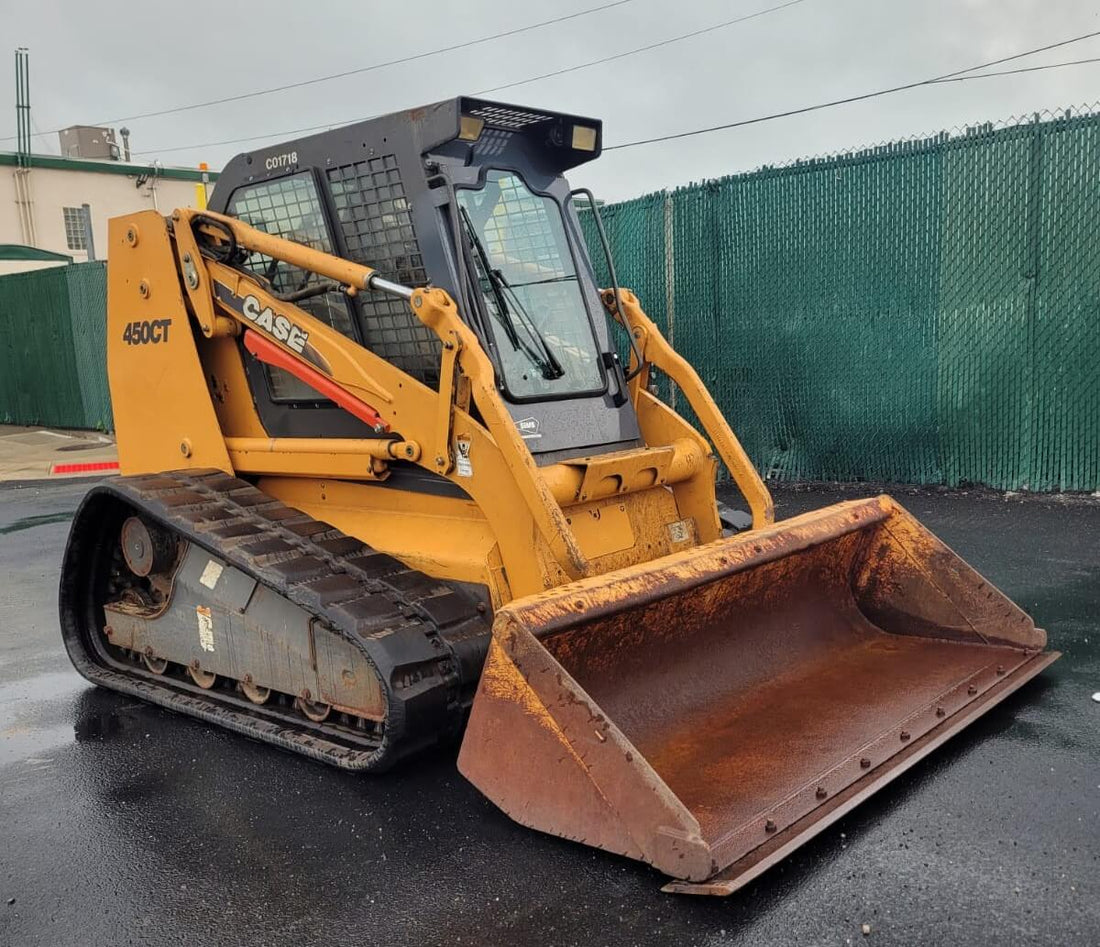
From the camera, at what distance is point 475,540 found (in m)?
4.55

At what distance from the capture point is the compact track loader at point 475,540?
373 cm

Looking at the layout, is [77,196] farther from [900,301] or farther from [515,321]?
[515,321]

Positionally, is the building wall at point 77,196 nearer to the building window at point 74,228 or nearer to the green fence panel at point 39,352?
the building window at point 74,228

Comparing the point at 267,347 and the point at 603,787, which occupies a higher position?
the point at 267,347

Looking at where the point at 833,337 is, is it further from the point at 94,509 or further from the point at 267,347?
the point at 94,509

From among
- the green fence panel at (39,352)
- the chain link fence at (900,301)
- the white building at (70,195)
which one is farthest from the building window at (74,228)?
the chain link fence at (900,301)

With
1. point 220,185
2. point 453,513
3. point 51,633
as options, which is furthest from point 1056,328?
point 51,633

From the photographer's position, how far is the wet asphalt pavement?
10.2ft

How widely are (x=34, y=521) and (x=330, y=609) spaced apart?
7.40 m

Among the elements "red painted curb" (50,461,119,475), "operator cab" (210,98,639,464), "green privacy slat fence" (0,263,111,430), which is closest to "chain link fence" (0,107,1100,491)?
"operator cab" (210,98,639,464)

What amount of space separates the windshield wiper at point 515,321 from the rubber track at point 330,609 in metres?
1.14

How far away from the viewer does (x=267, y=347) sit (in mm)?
5121

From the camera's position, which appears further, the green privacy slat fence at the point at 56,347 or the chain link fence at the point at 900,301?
the green privacy slat fence at the point at 56,347

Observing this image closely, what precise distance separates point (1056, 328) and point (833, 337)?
177 cm
